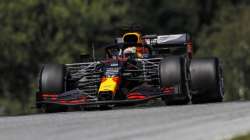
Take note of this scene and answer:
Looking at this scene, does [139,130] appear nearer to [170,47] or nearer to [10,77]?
[170,47]

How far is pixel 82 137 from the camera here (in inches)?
504

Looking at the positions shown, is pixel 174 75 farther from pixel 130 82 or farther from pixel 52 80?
pixel 52 80

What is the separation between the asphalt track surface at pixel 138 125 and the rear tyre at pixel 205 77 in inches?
93.1

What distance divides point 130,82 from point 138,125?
6.00 m

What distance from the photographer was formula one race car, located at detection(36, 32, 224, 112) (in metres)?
19.0

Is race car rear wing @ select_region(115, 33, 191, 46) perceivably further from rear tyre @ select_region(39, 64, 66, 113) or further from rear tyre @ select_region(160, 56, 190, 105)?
rear tyre @ select_region(160, 56, 190, 105)

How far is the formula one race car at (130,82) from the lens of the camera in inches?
749

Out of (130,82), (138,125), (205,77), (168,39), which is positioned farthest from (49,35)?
(138,125)

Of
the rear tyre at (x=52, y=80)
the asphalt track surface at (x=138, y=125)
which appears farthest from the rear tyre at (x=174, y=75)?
the rear tyre at (x=52, y=80)

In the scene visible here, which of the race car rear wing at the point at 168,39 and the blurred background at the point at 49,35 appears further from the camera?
the blurred background at the point at 49,35

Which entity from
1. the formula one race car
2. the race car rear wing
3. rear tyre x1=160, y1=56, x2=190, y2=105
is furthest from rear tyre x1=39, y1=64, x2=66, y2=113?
the race car rear wing

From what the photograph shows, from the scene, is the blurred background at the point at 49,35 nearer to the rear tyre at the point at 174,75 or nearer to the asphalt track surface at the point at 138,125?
the rear tyre at the point at 174,75

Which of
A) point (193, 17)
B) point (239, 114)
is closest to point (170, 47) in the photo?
point (239, 114)

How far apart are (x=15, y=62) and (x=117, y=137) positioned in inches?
1546
